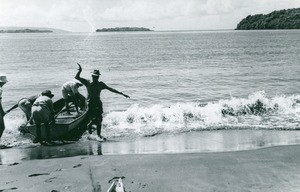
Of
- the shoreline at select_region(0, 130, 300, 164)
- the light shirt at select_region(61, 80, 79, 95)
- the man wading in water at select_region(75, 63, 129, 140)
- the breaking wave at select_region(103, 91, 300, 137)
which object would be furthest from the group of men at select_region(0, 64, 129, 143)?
the breaking wave at select_region(103, 91, 300, 137)

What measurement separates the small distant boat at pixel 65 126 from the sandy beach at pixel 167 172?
2.28 meters

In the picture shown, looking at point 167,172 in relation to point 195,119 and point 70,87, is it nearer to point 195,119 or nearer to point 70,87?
point 70,87

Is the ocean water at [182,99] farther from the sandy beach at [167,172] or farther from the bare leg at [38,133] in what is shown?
the sandy beach at [167,172]

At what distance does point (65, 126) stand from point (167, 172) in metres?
4.67

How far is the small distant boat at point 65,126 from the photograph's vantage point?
10742 mm

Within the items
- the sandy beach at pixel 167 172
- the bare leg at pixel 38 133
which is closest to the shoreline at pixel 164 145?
the bare leg at pixel 38 133

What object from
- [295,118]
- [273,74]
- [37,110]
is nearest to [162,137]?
[37,110]

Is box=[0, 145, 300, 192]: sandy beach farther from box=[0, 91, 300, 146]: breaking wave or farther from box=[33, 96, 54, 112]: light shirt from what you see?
box=[0, 91, 300, 146]: breaking wave

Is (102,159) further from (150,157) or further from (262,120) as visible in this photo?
(262,120)

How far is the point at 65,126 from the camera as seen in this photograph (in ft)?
35.4

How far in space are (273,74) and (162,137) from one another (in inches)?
849

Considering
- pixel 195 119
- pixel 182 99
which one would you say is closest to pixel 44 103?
pixel 195 119

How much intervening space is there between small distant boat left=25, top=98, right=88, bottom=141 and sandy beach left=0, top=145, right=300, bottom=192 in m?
2.28

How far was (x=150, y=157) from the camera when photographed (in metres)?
8.52
